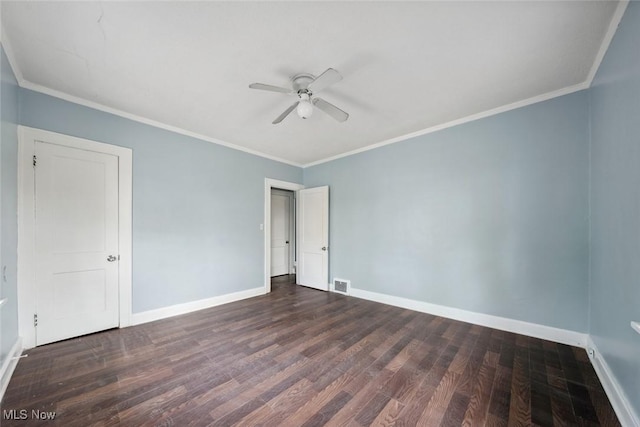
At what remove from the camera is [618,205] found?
1.68 metres

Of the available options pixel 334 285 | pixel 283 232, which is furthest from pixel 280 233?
pixel 334 285

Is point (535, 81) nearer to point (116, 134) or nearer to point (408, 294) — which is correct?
point (408, 294)

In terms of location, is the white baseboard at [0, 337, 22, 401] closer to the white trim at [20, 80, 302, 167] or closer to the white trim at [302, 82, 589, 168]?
the white trim at [20, 80, 302, 167]

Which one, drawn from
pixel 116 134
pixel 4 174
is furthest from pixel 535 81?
pixel 4 174

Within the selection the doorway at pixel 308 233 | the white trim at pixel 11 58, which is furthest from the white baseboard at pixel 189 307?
the white trim at pixel 11 58

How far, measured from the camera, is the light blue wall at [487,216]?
7.96 feet

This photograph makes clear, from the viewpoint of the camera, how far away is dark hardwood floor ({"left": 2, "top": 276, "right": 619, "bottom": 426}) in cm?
155

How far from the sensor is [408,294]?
355 cm

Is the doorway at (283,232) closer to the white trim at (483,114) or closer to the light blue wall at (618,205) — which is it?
the white trim at (483,114)

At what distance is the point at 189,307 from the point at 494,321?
4.03 m

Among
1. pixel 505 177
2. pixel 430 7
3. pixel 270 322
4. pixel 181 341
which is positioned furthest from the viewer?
pixel 270 322

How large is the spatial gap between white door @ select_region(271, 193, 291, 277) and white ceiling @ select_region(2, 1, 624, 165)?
3336mm

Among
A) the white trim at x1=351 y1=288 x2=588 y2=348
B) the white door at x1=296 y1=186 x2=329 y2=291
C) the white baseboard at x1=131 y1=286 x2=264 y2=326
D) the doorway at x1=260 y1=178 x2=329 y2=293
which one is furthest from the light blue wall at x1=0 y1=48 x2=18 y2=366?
the white trim at x1=351 y1=288 x2=588 y2=348

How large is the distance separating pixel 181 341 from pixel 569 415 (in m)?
3.31
